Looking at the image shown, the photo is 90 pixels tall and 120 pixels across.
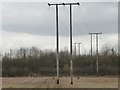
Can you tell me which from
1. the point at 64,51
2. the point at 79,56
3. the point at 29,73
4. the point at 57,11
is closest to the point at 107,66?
the point at 79,56

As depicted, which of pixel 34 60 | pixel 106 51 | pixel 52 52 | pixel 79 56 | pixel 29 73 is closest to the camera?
pixel 29 73

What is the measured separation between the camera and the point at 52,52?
9444cm

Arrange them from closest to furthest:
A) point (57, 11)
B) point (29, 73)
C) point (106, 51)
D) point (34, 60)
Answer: point (57, 11) < point (29, 73) < point (34, 60) < point (106, 51)

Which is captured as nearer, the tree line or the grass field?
the grass field

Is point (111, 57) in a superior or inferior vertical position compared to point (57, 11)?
inferior

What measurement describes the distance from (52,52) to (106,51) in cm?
1631

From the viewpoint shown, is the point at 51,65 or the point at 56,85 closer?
the point at 56,85

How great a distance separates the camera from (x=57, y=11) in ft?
128

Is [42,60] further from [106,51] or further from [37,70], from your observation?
[106,51]

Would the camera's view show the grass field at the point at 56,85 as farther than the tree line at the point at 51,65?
No

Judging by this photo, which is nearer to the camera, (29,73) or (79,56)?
(29,73)

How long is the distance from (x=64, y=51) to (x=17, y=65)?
26.3 metres

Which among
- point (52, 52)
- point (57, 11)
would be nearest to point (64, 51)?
point (52, 52)

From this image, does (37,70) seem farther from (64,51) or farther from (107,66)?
(64,51)
